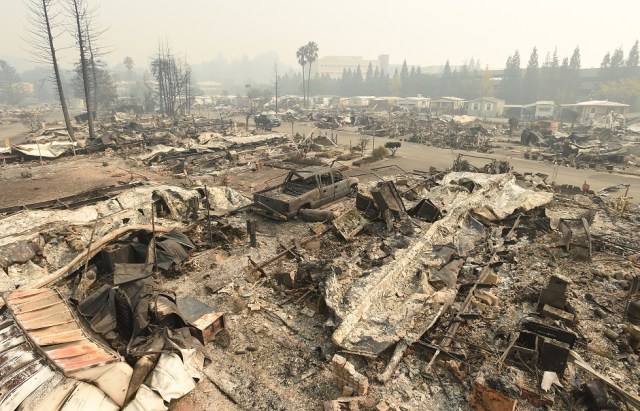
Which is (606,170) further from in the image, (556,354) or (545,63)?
(545,63)

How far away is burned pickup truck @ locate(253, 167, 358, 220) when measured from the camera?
36.9ft

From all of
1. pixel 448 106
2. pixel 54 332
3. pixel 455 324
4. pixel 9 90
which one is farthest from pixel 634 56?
pixel 9 90

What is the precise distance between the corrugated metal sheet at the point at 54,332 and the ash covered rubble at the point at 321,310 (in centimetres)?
3

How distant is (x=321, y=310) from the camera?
673 cm

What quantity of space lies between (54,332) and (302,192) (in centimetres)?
845

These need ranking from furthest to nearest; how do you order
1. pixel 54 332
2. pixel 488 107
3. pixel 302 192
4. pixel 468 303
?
1. pixel 488 107
2. pixel 302 192
3. pixel 468 303
4. pixel 54 332

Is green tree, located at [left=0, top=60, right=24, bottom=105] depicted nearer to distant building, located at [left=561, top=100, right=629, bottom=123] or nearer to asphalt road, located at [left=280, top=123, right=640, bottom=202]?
asphalt road, located at [left=280, top=123, right=640, bottom=202]

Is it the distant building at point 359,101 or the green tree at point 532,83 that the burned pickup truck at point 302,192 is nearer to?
the distant building at point 359,101

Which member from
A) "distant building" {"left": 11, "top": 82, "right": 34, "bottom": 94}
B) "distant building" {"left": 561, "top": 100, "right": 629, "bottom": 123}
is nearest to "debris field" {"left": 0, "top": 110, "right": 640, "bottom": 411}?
"distant building" {"left": 561, "top": 100, "right": 629, "bottom": 123}

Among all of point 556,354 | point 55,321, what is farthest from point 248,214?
point 556,354

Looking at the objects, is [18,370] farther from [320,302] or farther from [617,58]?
[617,58]

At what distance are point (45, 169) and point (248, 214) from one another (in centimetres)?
1592

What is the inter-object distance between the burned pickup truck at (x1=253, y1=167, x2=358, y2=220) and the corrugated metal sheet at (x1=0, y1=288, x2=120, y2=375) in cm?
646

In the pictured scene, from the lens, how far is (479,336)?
6094 millimetres
